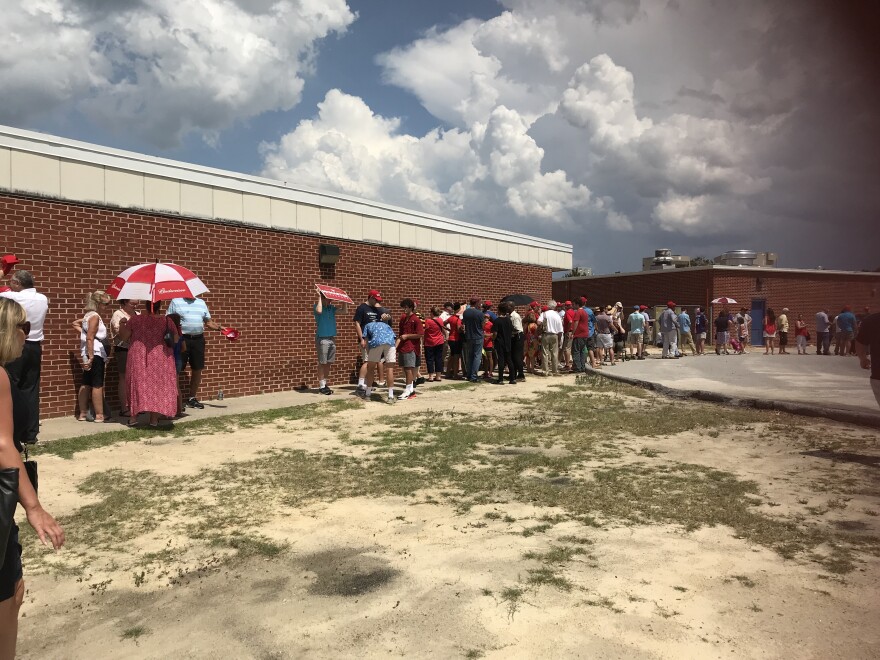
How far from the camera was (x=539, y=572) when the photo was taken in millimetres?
3779

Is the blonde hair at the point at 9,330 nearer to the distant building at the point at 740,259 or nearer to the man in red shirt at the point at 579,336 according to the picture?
the man in red shirt at the point at 579,336

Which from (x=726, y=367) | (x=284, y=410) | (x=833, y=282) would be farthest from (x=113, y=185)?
(x=833, y=282)

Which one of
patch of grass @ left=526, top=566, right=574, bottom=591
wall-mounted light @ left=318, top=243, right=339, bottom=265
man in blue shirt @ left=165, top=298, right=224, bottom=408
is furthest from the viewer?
wall-mounted light @ left=318, top=243, right=339, bottom=265

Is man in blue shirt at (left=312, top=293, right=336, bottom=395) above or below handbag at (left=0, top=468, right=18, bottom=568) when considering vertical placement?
above

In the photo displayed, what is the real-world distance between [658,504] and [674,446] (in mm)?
2477

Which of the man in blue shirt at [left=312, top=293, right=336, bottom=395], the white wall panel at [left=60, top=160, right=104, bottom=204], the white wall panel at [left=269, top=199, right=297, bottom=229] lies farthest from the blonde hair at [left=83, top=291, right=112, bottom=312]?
the white wall panel at [left=269, top=199, right=297, bottom=229]

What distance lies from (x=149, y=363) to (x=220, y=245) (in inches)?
133

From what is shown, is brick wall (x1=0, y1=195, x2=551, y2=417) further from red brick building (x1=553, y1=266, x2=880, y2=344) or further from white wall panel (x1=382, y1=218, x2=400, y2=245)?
red brick building (x1=553, y1=266, x2=880, y2=344)

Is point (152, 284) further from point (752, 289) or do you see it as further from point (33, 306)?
point (752, 289)

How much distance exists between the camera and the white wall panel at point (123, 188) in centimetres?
940

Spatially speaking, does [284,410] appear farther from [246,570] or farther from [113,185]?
[246,570]

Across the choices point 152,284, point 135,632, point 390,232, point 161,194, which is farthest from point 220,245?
point 135,632

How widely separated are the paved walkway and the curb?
0.22 meters

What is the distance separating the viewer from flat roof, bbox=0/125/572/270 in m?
8.62
